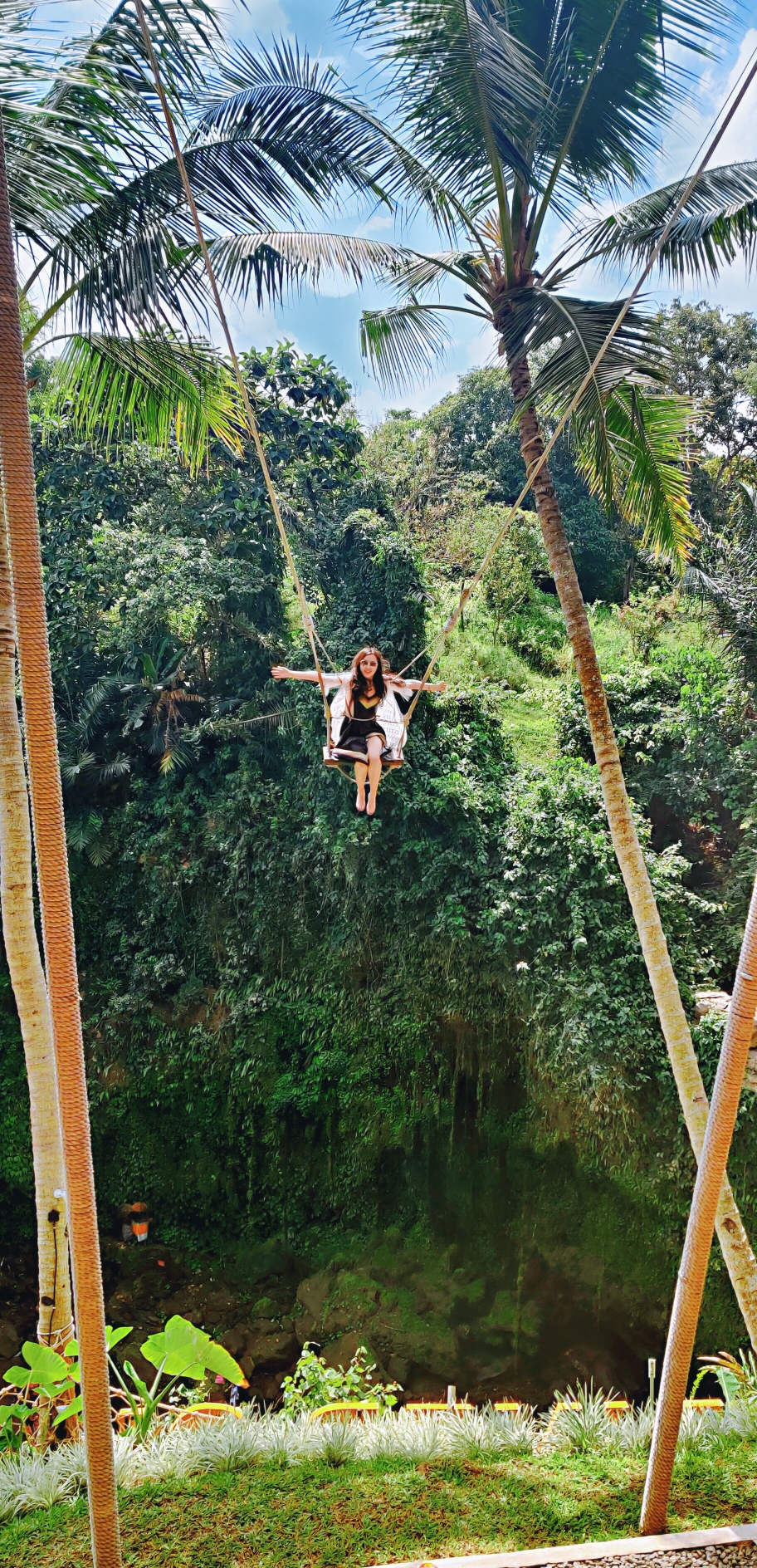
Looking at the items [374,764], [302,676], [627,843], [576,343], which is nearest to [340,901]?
[374,764]

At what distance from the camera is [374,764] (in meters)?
5.58

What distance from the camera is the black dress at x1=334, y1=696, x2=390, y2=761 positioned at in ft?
18.3

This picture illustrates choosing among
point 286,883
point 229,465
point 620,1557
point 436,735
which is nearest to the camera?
point 620,1557

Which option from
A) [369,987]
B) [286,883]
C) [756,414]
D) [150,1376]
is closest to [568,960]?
[369,987]

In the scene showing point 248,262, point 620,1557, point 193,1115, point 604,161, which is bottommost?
point 193,1115

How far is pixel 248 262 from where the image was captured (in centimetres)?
477

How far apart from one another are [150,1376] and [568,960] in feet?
17.2

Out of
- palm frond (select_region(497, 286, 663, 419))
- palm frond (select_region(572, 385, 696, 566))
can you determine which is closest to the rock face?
palm frond (select_region(572, 385, 696, 566))

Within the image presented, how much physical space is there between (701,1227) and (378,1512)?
Result: 1.78m

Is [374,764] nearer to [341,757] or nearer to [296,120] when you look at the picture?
[341,757]

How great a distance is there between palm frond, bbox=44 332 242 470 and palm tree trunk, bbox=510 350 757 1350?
1.81m

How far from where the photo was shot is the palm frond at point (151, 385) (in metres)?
4.82

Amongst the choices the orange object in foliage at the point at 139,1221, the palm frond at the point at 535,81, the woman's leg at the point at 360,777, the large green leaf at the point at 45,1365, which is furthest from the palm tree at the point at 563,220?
the orange object in foliage at the point at 139,1221

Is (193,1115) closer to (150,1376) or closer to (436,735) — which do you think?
(150,1376)
